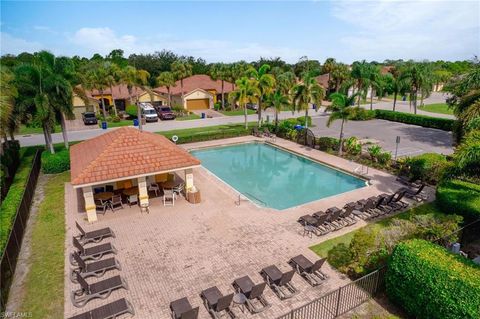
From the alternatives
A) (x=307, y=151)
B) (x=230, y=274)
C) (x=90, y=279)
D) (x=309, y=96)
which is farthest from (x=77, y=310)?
(x=309, y=96)

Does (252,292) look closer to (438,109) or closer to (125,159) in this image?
(125,159)

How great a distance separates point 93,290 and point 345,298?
27.2 ft

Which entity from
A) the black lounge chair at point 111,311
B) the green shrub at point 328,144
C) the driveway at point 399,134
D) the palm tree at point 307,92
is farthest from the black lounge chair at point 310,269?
the palm tree at point 307,92

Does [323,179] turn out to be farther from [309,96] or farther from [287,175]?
[309,96]

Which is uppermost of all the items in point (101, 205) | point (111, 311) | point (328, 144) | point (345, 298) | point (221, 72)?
point (221, 72)

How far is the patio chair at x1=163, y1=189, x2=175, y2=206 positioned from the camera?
1755cm

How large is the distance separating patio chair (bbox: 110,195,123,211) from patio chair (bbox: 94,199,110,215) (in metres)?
0.31

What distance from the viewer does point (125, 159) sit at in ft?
53.7

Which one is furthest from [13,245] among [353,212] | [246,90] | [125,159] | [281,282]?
[246,90]

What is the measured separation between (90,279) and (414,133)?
120ft

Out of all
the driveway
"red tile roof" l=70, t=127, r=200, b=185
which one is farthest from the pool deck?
the driveway

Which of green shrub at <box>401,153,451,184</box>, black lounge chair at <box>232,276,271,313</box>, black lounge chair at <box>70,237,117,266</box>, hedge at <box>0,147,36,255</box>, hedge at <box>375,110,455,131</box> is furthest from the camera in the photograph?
hedge at <box>375,110,455,131</box>

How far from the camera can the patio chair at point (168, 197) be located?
17547 mm

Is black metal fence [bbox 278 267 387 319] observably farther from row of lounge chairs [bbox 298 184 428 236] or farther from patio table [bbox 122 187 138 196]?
patio table [bbox 122 187 138 196]
